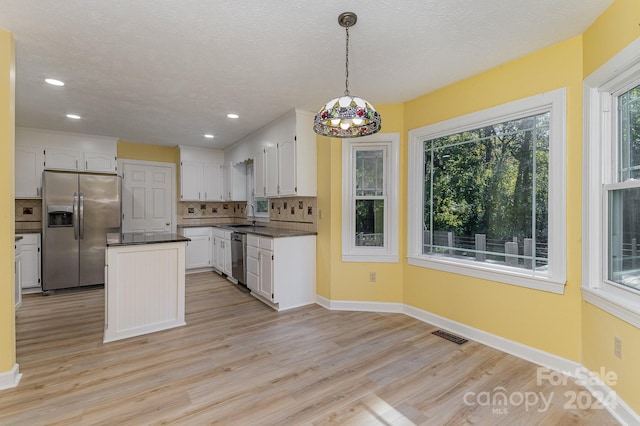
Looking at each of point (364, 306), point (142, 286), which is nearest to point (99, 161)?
point (142, 286)

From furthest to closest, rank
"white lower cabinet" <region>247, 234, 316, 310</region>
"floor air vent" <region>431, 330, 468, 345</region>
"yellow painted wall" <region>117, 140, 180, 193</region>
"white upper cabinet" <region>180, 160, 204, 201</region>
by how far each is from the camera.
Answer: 1. "white upper cabinet" <region>180, 160, 204, 201</region>
2. "yellow painted wall" <region>117, 140, 180, 193</region>
3. "white lower cabinet" <region>247, 234, 316, 310</region>
4. "floor air vent" <region>431, 330, 468, 345</region>

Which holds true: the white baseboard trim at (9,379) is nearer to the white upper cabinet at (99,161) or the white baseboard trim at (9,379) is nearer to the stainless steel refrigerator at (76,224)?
the stainless steel refrigerator at (76,224)

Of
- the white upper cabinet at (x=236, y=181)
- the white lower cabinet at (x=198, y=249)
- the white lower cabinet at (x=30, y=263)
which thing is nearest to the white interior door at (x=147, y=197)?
the white lower cabinet at (x=198, y=249)

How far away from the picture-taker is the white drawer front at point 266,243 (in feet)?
11.9

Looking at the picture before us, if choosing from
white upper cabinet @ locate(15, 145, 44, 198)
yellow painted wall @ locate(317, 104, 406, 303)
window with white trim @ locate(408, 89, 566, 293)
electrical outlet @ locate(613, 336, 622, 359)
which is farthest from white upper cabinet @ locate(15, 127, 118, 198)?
electrical outlet @ locate(613, 336, 622, 359)

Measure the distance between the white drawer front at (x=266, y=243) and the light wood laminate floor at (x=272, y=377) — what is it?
2.81 ft

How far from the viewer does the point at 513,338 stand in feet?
8.23

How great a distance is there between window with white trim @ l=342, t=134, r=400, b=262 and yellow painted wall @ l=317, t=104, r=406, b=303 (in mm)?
74

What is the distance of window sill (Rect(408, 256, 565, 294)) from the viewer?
229 centimetres

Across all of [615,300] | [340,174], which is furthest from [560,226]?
[340,174]

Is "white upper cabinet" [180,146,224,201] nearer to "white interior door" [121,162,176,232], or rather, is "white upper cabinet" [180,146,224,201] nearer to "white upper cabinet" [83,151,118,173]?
"white interior door" [121,162,176,232]

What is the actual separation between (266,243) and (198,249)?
2523 mm

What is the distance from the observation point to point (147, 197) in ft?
18.3

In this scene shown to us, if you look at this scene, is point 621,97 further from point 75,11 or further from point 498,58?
point 75,11
